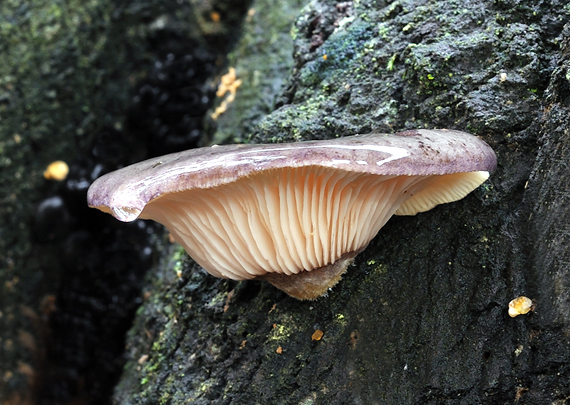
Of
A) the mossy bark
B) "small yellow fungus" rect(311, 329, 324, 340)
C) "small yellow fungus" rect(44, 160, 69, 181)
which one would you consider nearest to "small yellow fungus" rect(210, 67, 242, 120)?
"small yellow fungus" rect(44, 160, 69, 181)

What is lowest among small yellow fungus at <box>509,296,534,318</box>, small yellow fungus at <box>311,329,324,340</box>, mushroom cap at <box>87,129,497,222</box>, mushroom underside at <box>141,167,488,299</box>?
small yellow fungus at <box>509,296,534,318</box>

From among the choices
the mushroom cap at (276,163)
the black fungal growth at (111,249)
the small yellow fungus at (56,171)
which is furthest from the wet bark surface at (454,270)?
the small yellow fungus at (56,171)

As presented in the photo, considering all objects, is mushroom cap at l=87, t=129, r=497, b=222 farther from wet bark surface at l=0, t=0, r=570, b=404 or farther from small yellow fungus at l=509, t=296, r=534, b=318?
small yellow fungus at l=509, t=296, r=534, b=318

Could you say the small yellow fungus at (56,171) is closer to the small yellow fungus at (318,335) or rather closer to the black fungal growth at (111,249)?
the black fungal growth at (111,249)

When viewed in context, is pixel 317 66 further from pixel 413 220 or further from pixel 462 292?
pixel 462 292

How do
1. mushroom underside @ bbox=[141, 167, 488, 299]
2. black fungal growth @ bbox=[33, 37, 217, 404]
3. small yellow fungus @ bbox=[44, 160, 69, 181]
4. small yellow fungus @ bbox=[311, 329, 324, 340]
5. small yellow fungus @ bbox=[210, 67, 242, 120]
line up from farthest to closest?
black fungal growth @ bbox=[33, 37, 217, 404], small yellow fungus @ bbox=[44, 160, 69, 181], small yellow fungus @ bbox=[210, 67, 242, 120], small yellow fungus @ bbox=[311, 329, 324, 340], mushroom underside @ bbox=[141, 167, 488, 299]
